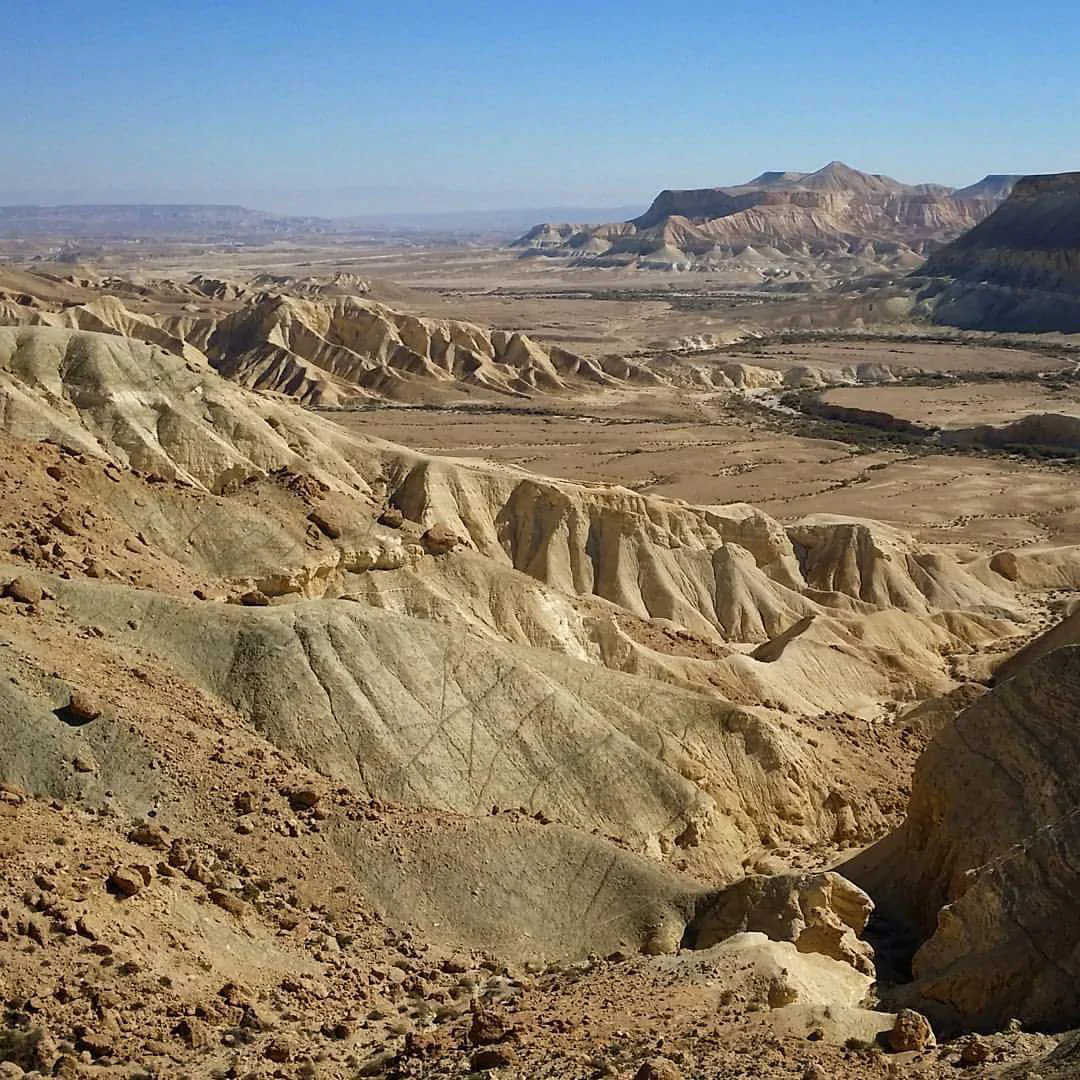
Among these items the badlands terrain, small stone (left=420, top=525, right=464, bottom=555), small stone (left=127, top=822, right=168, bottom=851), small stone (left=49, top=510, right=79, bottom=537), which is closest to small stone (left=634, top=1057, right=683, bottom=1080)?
the badlands terrain

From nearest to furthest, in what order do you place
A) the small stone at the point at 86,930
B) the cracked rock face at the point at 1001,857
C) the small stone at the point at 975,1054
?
the small stone at the point at 975,1054
the small stone at the point at 86,930
the cracked rock face at the point at 1001,857

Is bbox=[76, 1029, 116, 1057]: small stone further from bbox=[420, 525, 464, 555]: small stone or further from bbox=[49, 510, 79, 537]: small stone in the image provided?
bbox=[420, 525, 464, 555]: small stone

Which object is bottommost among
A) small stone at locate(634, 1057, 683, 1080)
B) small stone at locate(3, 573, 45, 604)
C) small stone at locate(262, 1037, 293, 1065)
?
small stone at locate(262, 1037, 293, 1065)

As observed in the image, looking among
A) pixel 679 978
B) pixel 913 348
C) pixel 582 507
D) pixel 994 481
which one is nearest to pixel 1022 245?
pixel 913 348

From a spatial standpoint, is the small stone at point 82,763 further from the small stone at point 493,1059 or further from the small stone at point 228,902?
the small stone at point 493,1059

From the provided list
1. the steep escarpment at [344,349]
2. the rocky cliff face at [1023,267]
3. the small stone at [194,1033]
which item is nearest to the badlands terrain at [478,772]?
the small stone at [194,1033]

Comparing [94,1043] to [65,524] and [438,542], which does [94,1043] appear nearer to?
[65,524]
